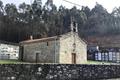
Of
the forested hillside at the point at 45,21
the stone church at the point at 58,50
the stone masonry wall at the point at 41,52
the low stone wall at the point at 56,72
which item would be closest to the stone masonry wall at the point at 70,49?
the stone church at the point at 58,50

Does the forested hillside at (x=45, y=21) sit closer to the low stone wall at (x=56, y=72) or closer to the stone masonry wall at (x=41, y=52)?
the stone masonry wall at (x=41, y=52)

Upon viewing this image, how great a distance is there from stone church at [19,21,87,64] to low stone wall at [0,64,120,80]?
17817 millimetres

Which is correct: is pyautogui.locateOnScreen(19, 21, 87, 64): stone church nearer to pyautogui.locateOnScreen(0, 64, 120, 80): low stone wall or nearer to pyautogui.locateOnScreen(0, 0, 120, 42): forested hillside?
pyautogui.locateOnScreen(0, 64, 120, 80): low stone wall

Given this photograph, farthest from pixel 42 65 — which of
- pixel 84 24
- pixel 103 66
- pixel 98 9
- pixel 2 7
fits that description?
pixel 98 9

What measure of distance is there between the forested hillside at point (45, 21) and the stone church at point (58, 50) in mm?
26776

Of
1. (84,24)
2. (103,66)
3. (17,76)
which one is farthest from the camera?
(84,24)

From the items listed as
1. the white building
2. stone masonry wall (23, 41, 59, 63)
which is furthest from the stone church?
the white building

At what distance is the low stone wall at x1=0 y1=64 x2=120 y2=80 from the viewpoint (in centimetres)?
997

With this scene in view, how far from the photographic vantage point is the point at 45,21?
7394 cm

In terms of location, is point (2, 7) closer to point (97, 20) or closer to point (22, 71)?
point (97, 20)

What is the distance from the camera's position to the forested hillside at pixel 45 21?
6683 centimetres

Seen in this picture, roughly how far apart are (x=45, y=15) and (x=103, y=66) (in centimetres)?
6211

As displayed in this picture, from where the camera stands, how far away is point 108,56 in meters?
53.9

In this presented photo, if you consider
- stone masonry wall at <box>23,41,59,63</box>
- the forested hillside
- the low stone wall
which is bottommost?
the low stone wall
